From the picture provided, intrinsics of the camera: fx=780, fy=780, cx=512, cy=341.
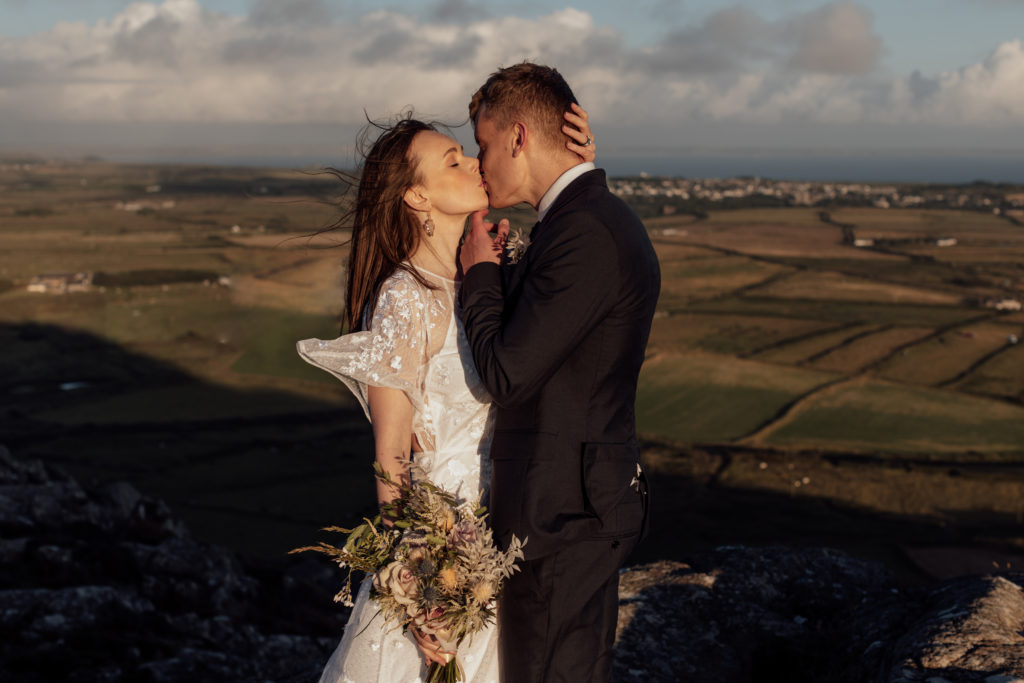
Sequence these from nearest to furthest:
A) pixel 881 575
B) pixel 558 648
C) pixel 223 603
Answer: pixel 558 648 → pixel 881 575 → pixel 223 603

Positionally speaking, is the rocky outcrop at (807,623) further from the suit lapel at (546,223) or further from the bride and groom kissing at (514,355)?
the suit lapel at (546,223)

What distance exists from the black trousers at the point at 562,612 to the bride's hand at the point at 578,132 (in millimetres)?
1816

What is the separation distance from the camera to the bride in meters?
3.96

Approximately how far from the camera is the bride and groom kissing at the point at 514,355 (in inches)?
133

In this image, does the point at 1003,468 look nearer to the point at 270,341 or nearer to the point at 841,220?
the point at 270,341

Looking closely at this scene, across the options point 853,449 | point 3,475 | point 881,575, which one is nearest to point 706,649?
point 881,575

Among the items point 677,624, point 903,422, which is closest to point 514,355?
point 677,624

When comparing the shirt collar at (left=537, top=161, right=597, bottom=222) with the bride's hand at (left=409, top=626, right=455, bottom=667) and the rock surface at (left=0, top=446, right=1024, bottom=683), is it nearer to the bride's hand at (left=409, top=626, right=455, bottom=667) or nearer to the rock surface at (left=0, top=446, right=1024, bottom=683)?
the bride's hand at (left=409, top=626, right=455, bottom=667)

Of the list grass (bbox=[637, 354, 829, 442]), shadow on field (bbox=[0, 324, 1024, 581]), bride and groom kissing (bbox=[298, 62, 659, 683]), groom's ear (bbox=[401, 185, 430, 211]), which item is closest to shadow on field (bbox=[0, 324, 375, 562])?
shadow on field (bbox=[0, 324, 1024, 581])

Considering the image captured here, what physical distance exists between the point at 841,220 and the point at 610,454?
155 meters

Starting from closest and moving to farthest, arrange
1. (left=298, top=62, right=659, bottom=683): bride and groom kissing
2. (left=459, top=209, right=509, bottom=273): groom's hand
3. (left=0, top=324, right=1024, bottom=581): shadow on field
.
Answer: (left=298, top=62, right=659, bottom=683): bride and groom kissing, (left=459, top=209, right=509, bottom=273): groom's hand, (left=0, top=324, right=1024, bottom=581): shadow on field

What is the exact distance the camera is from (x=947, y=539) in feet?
133

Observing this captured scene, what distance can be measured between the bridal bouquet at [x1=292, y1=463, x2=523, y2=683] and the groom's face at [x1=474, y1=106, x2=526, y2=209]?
1.48 meters

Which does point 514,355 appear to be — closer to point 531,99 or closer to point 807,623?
point 531,99
